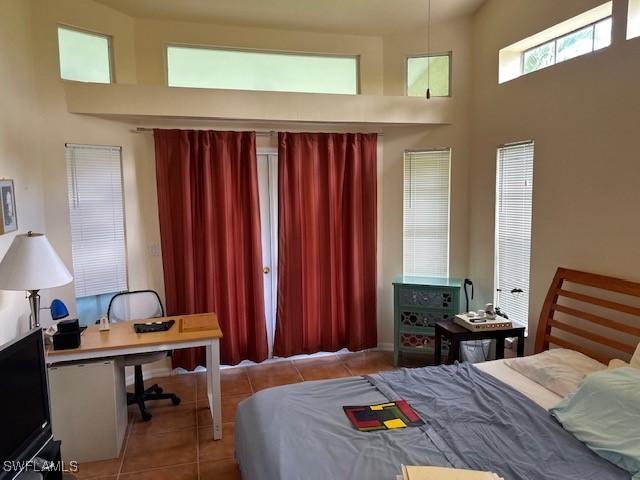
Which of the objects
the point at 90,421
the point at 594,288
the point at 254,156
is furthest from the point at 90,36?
the point at 594,288

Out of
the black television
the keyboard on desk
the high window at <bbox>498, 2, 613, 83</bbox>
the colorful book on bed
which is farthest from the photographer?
the keyboard on desk

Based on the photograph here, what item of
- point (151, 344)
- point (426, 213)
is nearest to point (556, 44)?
point (426, 213)

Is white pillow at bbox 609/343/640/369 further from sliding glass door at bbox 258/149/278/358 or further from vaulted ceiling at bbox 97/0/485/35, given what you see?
vaulted ceiling at bbox 97/0/485/35

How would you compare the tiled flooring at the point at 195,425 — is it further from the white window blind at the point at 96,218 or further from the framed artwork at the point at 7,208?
the framed artwork at the point at 7,208

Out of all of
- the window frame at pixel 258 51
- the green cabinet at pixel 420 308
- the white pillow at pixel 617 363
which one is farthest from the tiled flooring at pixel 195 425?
the window frame at pixel 258 51

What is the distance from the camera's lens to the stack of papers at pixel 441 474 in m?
1.71

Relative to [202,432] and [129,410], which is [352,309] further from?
[129,410]

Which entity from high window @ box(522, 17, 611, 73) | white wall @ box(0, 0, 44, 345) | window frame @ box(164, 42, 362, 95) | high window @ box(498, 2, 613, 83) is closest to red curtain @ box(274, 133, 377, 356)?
window frame @ box(164, 42, 362, 95)

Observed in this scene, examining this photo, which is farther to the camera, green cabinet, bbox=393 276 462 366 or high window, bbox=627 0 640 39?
green cabinet, bbox=393 276 462 366

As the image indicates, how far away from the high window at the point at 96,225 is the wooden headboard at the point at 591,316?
138 inches

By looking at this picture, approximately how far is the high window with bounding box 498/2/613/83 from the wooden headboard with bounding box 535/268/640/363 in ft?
5.14

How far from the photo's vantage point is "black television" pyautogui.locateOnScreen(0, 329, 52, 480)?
1654 mm

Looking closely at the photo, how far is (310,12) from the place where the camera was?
388cm

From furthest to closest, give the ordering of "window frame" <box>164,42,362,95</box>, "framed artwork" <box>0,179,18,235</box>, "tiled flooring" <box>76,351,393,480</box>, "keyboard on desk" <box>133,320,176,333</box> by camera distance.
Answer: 1. "window frame" <box>164,42,362,95</box>
2. "keyboard on desk" <box>133,320,176,333</box>
3. "tiled flooring" <box>76,351,393,480</box>
4. "framed artwork" <box>0,179,18,235</box>
